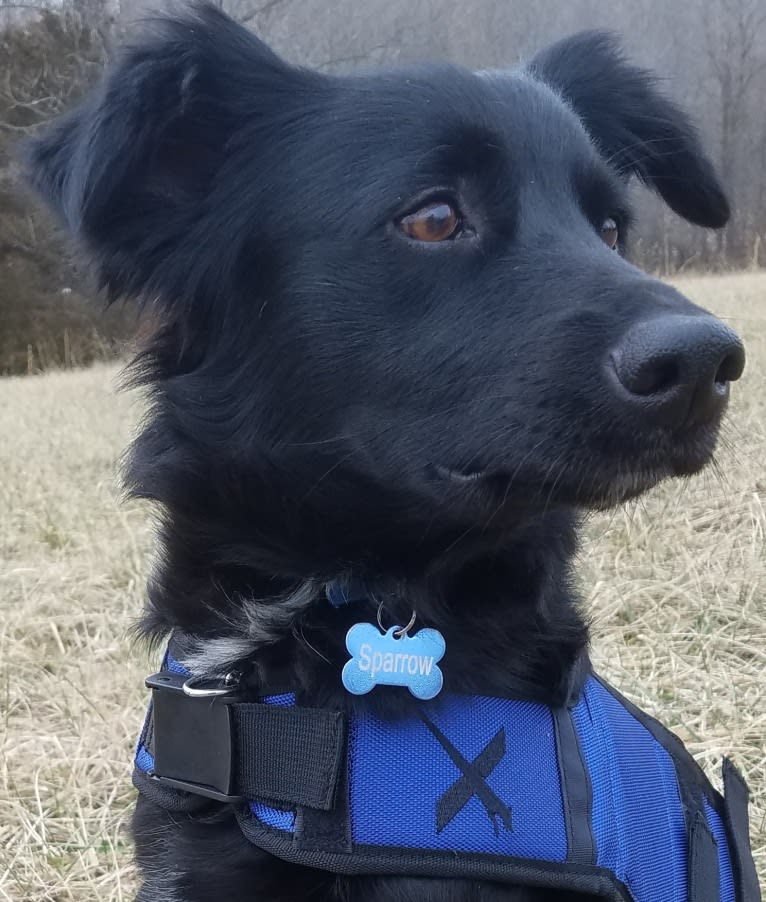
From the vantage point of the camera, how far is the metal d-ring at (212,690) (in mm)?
1433

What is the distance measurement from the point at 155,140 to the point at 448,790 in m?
1.21

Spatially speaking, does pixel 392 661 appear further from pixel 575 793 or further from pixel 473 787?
pixel 575 793

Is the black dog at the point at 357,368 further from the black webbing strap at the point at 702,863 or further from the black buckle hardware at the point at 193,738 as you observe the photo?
the black webbing strap at the point at 702,863

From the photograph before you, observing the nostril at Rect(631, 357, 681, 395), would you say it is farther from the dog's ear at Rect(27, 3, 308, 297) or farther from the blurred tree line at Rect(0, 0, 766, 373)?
the blurred tree line at Rect(0, 0, 766, 373)

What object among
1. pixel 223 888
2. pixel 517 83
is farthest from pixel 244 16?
pixel 223 888

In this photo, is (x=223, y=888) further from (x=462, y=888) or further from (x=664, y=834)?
(x=664, y=834)

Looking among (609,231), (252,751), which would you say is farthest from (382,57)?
(252,751)

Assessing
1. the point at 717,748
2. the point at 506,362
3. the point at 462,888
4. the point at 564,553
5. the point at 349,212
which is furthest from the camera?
the point at 717,748

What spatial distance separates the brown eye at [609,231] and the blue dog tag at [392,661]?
904mm

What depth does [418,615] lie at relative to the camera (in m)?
1.56

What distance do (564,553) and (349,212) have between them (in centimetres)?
75

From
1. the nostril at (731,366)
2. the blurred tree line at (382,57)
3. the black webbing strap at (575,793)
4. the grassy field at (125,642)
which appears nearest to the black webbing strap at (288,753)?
the black webbing strap at (575,793)

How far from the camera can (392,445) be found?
1.50 m

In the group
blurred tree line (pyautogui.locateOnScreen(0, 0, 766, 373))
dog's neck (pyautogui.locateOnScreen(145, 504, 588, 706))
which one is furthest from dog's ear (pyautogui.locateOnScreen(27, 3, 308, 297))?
blurred tree line (pyautogui.locateOnScreen(0, 0, 766, 373))
